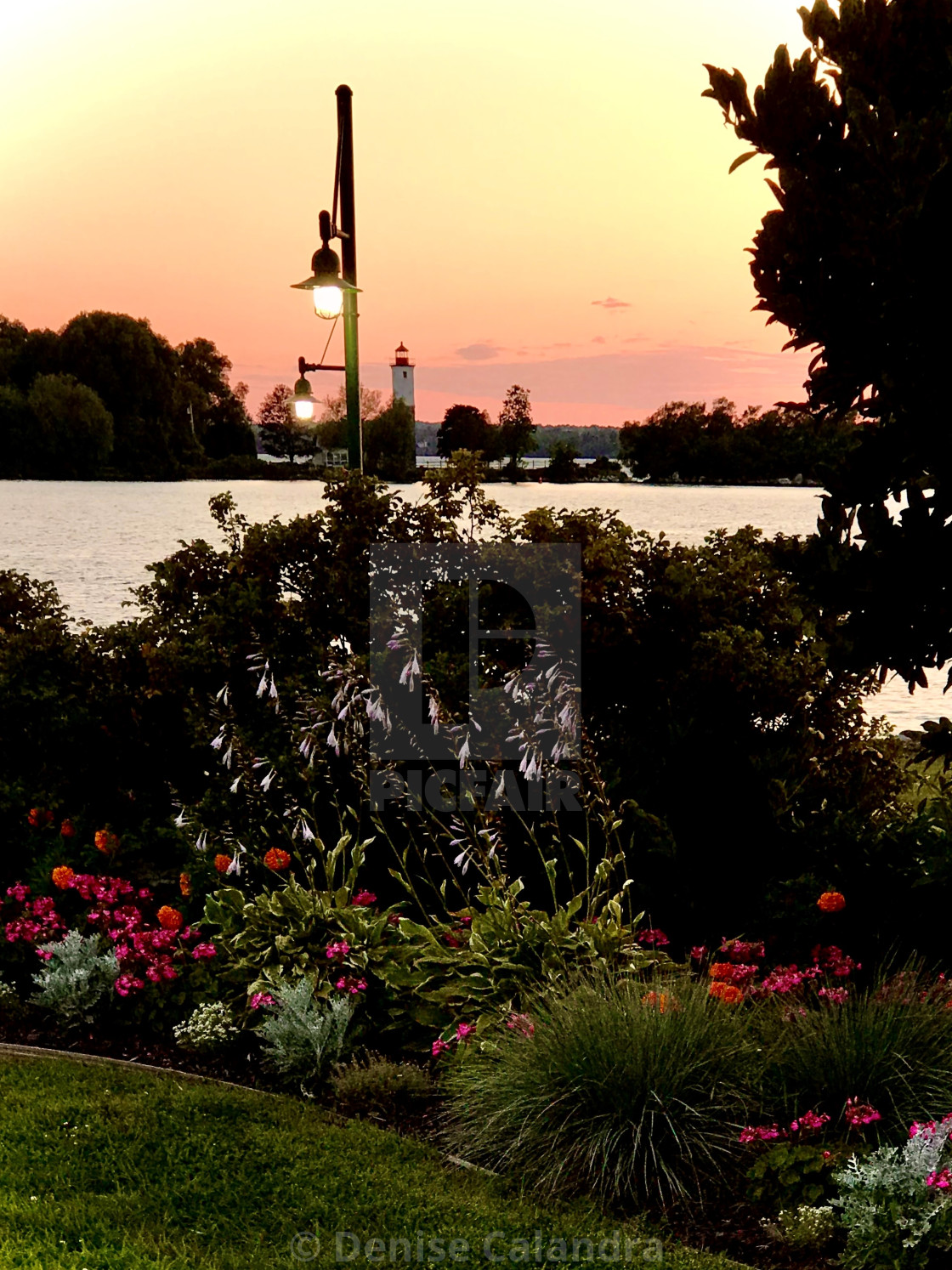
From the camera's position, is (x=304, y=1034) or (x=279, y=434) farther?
(x=279, y=434)

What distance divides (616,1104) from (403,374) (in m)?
66.4

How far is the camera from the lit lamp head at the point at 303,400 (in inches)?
669

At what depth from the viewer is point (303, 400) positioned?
55.7 feet

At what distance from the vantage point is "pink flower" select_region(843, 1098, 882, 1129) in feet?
11.1

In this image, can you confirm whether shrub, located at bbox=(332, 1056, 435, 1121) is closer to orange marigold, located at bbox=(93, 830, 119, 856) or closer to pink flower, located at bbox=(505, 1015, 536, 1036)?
pink flower, located at bbox=(505, 1015, 536, 1036)

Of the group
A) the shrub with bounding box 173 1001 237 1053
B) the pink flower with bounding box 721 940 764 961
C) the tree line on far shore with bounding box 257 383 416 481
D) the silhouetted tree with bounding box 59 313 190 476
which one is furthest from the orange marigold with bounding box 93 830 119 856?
the silhouetted tree with bounding box 59 313 190 476

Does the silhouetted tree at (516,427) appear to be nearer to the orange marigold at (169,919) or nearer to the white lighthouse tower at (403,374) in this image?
the white lighthouse tower at (403,374)

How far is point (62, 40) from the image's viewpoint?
9570 mm

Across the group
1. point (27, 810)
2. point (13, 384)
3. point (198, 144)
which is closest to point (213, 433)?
point (13, 384)

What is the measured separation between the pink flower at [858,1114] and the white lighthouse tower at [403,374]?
4867cm

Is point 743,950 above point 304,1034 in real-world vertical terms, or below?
above

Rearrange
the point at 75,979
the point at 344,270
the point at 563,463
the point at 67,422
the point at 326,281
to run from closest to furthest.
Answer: the point at 75,979, the point at 326,281, the point at 344,270, the point at 563,463, the point at 67,422

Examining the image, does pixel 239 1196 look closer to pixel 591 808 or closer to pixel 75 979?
pixel 75 979

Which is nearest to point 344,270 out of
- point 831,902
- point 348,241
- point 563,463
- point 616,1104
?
point 348,241
